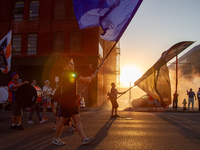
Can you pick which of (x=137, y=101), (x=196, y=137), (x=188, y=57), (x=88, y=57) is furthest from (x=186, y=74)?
(x=196, y=137)

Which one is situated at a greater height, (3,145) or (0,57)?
(0,57)

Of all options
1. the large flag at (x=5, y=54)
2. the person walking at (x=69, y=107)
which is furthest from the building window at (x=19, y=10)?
the person walking at (x=69, y=107)

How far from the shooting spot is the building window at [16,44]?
20.8 m

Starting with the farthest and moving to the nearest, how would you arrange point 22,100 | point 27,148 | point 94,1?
point 22,100, point 94,1, point 27,148

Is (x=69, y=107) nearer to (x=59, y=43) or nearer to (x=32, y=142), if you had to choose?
(x=32, y=142)

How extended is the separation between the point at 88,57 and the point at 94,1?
552 inches

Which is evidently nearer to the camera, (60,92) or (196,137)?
(60,92)

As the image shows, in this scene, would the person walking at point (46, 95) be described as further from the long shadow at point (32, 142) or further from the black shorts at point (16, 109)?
the long shadow at point (32, 142)

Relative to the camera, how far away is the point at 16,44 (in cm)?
2089

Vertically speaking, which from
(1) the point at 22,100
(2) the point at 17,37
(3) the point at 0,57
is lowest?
(1) the point at 22,100

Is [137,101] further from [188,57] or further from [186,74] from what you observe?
[188,57]

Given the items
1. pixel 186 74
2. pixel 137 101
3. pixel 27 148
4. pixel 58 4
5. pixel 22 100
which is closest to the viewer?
pixel 27 148

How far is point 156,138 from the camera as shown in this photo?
5.05m

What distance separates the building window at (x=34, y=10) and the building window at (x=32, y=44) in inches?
78.8
